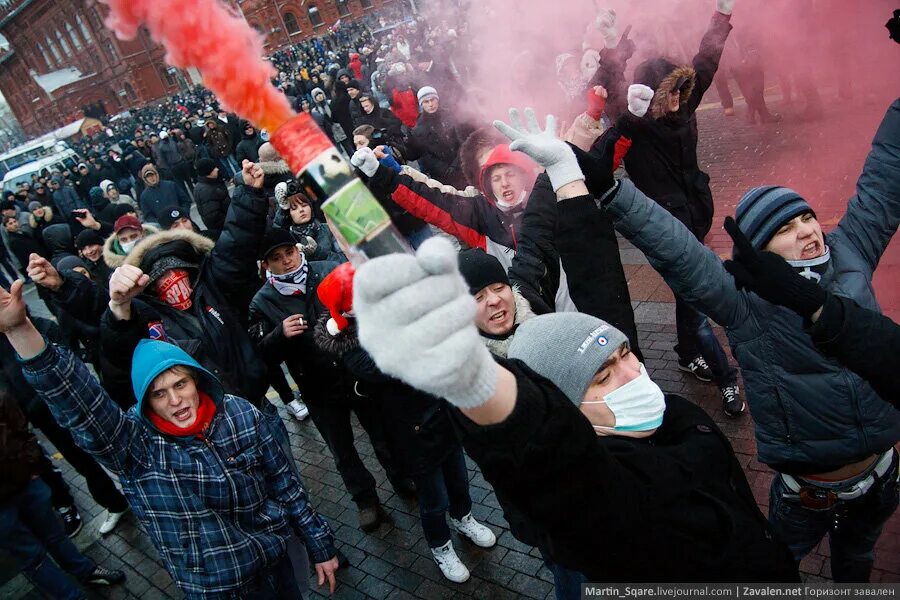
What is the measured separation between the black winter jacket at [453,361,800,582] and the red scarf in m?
1.84

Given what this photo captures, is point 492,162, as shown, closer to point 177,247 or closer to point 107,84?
point 177,247

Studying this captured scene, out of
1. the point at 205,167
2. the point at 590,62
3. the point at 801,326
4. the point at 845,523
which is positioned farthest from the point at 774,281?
the point at 205,167

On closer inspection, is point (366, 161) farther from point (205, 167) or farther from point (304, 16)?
point (304, 16)

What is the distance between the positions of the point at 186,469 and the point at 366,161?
229cm

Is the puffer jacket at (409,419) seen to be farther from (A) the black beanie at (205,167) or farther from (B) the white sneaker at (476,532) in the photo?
(A) the black beanie at (205,167)

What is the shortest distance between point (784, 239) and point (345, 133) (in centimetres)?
1186

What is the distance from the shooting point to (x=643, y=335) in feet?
17.5

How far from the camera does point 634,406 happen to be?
1.90 m

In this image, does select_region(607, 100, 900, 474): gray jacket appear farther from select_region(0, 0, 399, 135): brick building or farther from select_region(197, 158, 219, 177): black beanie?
select_region(0, 0, 399, 135): brick building

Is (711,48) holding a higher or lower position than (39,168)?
lower

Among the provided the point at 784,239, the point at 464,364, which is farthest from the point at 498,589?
the point at 464,364

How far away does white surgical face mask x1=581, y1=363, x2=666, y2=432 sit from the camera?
6.18 ft

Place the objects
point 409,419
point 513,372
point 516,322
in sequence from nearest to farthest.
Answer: point 513,372
point 516,322
point 409,419

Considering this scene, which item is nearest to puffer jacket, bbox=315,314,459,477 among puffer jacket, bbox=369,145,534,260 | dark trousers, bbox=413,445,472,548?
dark trousers, bbox=413,445,472,548
